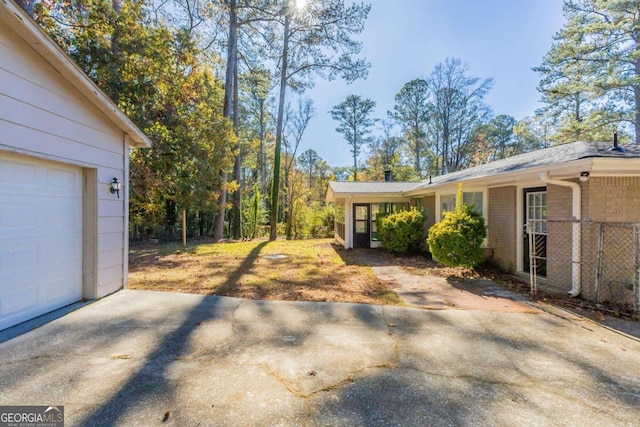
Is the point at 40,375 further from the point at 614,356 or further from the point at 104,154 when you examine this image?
the point at 614,356

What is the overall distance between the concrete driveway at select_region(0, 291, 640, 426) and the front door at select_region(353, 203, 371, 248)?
28.4 feet

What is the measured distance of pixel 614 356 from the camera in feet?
10.9

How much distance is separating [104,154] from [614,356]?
780 centimetres

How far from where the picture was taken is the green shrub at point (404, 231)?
10.6 metres

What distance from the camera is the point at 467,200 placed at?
9195 millimetres

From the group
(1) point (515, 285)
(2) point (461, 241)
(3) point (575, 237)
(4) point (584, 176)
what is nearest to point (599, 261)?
(3) point (575, 237)

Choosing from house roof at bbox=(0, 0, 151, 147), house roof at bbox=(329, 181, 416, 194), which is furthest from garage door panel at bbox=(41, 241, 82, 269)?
house roof at bbox=(329, 181, 416, 194)

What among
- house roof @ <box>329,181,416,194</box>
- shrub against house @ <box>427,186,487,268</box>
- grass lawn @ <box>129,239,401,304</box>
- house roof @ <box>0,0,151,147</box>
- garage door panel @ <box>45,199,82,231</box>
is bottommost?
grass lawn @ <box>129,239,401,304</box>

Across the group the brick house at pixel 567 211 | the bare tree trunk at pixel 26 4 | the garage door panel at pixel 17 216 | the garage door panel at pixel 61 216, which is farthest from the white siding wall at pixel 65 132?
the brick house at pixel 567 211

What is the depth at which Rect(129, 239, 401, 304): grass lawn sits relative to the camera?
5.84 meters

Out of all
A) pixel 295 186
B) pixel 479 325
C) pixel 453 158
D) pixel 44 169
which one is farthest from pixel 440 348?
pixel 453 158

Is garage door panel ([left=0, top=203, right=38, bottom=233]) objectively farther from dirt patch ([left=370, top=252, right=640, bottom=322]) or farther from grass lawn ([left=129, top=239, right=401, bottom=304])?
dirt patch ([left=370, top=252, right=640, bottom=322])

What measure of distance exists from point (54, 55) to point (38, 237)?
251 centimetres

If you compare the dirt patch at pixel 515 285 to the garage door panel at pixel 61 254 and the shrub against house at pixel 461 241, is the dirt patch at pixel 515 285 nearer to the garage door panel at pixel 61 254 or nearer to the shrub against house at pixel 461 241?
the shrub against house at pixel 461 241
